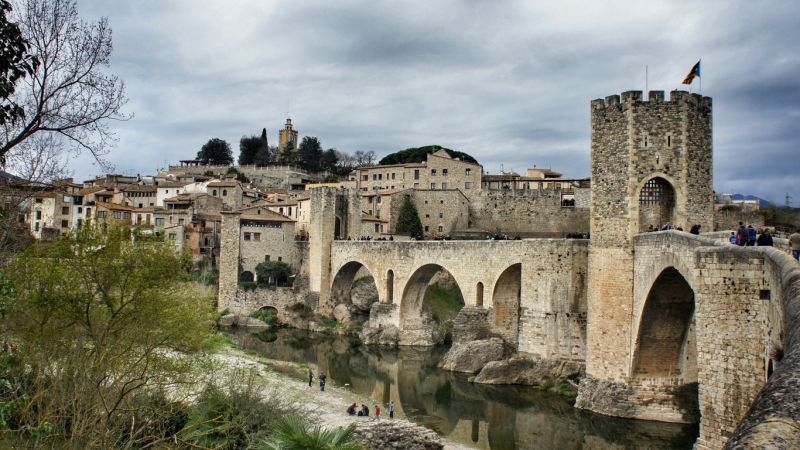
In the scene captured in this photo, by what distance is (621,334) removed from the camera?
17.9m

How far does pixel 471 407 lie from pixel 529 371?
3.46m

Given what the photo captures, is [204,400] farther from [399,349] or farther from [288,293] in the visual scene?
[288,293]

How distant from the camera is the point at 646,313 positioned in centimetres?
1694

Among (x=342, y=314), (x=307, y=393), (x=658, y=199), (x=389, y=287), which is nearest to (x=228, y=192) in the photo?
(x=342, y=314)

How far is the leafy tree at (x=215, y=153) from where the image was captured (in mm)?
89562

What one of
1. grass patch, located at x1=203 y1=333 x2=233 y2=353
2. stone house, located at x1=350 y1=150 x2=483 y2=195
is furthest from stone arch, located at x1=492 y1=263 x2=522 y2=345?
stone house, located at x1=350 y1=150 x2=483 y2=195

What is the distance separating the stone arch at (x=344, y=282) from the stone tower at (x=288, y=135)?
60699 millimetres

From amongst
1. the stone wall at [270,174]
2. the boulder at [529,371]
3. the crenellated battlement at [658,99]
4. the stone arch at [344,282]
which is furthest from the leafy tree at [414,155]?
the crenellated battlement at [658,99]

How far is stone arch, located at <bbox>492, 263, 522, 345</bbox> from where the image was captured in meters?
27.5

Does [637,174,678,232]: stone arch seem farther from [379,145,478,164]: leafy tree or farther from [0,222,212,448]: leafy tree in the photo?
[379,145,478,164]: leafy tree

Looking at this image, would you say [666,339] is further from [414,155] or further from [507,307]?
[414,155]

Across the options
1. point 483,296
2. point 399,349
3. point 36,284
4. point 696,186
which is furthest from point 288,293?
point 696,186

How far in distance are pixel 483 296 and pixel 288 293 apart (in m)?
19.8

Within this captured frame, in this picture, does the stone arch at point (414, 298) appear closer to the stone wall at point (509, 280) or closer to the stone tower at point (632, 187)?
the stone wall at point (509, 280)
